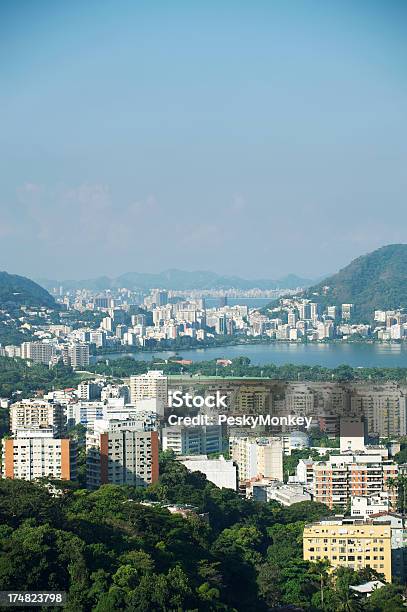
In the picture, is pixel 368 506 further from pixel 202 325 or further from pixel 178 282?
pixel 178 282

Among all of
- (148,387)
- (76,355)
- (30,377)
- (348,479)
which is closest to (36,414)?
(348,479)

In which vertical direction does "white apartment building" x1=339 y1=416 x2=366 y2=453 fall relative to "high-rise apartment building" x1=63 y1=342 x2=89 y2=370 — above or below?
below

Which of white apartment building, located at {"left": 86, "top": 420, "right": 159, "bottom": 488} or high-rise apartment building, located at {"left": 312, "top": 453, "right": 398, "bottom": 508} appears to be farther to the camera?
high-rise apartment building, located at {"left": 312, "top": 453, "right": 398, "bottom": 508}

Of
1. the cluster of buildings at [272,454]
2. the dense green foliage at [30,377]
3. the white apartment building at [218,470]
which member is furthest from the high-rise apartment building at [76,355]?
the white apartment building at [218,470]

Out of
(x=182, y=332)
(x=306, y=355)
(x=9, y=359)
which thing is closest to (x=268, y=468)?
(x=9, y=359)
